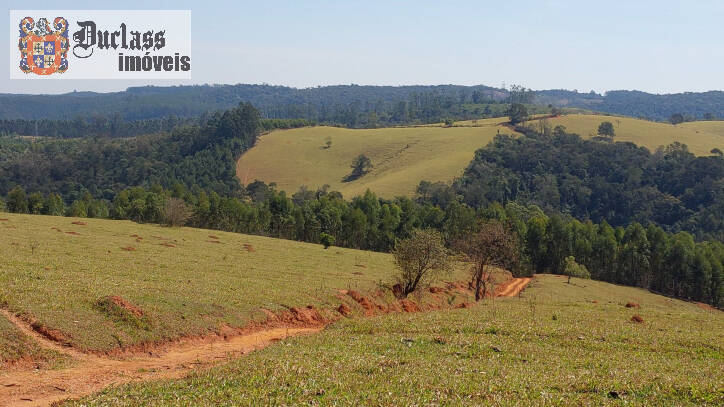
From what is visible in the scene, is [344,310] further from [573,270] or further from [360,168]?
[360,168]

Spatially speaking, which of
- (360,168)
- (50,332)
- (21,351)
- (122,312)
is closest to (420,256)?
(122,312)

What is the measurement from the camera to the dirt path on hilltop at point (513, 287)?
6378 cm

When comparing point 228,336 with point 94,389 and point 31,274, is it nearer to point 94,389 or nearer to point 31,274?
point 94,389

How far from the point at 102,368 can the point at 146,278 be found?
15.9 meters

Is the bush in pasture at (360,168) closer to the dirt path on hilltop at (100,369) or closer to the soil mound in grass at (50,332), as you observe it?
the dirt path on hilltop at (100,369)

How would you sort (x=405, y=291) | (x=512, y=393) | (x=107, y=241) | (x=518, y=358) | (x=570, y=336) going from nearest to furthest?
1. (x=512, y=393)
2. (x=518, y=358)
3. (x=570, y=336)
4. (x=405, y=291)
5. (x=107, y=241)

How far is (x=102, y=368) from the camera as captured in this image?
20.2m

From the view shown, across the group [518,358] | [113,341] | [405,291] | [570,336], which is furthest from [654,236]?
[113,341]

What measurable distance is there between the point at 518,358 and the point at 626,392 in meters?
5.00

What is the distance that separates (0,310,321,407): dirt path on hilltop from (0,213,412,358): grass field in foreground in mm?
833

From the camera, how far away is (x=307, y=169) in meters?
192

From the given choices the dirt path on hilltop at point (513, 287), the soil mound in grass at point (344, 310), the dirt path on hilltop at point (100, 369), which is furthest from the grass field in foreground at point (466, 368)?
the dirt path on hilltop at point (513, 287)

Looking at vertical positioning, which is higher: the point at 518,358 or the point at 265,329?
the point at 518,358

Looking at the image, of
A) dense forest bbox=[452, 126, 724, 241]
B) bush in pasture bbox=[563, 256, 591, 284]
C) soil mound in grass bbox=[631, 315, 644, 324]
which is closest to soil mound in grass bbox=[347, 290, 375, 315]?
soil mound in grass bbox=[631, 315, 644, 324]
